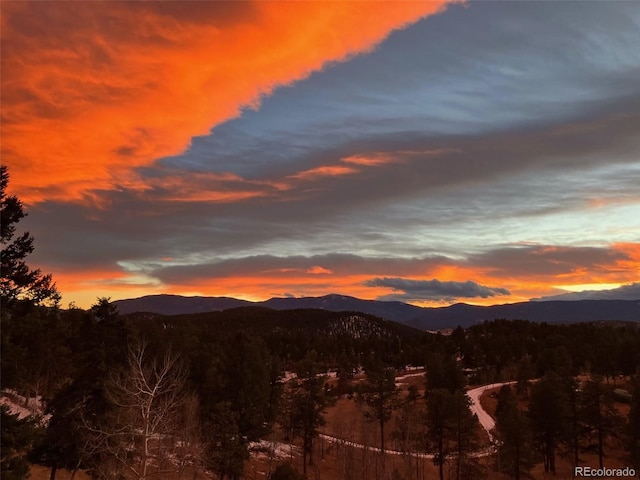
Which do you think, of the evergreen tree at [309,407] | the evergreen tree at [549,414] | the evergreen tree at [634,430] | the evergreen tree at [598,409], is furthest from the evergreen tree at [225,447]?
the evergreen tree at [598,409]

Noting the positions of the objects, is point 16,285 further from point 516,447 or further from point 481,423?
point 481,423

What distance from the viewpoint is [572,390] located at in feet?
228

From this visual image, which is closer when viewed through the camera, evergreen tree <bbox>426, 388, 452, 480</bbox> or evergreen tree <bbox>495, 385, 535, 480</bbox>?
evergreen tree <bbox>495, 385, 535, 480</bbox>

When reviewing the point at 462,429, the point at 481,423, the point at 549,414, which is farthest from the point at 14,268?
the point at 481,423

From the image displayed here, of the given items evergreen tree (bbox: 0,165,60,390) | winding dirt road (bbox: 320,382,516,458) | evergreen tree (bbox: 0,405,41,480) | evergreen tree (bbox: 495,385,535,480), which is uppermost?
evergreen tree (bbox: 0,165,60,390)

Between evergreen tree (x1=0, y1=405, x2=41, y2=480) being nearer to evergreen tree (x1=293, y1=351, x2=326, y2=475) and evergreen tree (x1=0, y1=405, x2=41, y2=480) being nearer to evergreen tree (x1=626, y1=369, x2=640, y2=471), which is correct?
evergreen tree (x1=293, y1=351, x2=326, y2=475)

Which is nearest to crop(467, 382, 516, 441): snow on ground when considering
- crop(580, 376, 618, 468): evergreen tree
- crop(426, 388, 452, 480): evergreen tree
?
crop(580, 376, 618, 468): evergreen tree

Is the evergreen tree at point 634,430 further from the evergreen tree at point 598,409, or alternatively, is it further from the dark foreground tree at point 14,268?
the dark foreground tree at point 14,268

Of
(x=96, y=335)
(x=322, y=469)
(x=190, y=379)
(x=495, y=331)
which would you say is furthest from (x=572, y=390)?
(x=495, y=331)

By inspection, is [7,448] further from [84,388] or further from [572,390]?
[572,390]

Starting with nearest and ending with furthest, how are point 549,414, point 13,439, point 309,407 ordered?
point 13,439, point 549,414, point 309,407

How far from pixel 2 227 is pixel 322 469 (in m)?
59.0

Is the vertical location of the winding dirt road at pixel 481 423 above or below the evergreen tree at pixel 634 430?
below

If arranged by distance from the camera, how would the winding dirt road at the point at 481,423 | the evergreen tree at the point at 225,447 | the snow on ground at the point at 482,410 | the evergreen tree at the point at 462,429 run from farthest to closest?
the snow on ground at the point at 482,410, the winding dirt road at the point at 481,423, the evergreen tree at the point at 462,429, the evergreen tree at the point at 225,447
